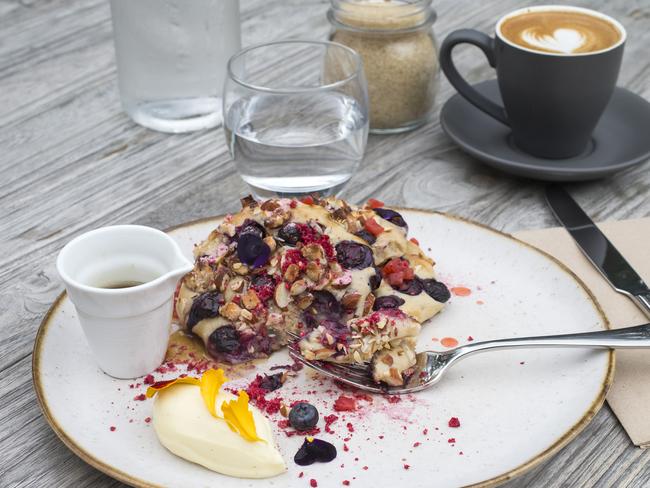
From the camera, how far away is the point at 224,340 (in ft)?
4.10

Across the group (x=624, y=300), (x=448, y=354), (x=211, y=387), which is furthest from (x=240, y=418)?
(x=624, y=300)

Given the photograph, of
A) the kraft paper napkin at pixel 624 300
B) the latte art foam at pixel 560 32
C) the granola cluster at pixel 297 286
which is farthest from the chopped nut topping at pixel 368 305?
the latte art foam at pixel 560 32

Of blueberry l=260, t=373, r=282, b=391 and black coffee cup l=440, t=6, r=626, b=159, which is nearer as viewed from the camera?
blueberry l=260, t=373, r=282, b=391

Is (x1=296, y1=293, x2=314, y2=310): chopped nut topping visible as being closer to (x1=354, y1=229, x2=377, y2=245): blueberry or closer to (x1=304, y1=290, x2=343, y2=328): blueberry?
(x1=304, y1=290, x2=343, y2=328): blueberry

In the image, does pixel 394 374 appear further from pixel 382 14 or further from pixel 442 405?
pixel 382 14

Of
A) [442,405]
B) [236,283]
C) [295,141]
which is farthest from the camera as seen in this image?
[295,141]

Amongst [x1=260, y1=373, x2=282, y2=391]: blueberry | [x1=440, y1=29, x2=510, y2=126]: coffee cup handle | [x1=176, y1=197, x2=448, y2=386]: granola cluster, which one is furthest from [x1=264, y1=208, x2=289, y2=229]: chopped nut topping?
[x1=440, y1=29, x2=510, y2=126]: coffee cup handle

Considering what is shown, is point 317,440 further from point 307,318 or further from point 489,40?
point 489,40

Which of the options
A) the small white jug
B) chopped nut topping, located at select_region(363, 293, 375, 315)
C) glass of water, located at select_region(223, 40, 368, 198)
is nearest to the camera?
the small white jug

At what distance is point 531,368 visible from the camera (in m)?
1.24

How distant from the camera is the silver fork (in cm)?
120

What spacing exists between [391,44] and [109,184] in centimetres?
64

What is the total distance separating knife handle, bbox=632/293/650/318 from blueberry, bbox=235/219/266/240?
0.59m

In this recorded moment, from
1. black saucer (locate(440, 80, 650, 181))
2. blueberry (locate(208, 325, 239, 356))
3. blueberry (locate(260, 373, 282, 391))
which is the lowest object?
black saucer (locate(440, 80, 650, 181))
